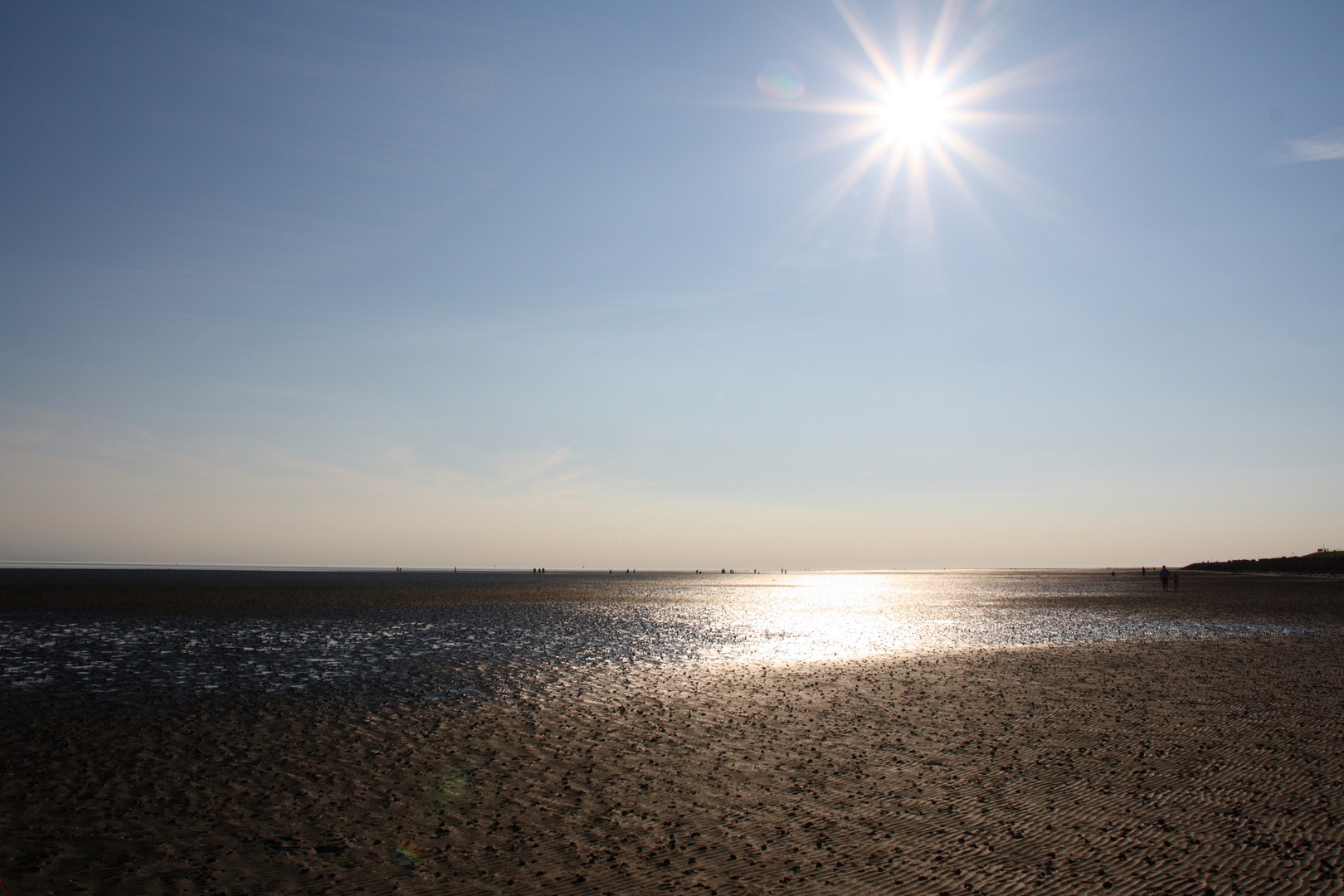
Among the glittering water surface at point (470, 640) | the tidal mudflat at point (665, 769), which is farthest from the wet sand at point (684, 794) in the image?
the glittering water surface at point (470, 640)

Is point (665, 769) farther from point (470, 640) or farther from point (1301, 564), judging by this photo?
point (1301, 564)

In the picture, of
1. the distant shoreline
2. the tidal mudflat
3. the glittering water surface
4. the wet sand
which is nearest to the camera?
the wet sand

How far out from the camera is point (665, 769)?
13.6m

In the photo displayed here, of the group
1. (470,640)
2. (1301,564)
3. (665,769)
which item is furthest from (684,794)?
(1301,564)

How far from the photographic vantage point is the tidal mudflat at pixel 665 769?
9.18 m

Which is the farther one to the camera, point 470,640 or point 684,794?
point 470,640

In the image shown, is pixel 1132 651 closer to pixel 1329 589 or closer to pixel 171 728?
pixel 171 728

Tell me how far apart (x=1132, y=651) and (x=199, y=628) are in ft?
143

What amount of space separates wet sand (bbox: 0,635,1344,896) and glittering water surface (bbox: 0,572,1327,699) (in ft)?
11.9

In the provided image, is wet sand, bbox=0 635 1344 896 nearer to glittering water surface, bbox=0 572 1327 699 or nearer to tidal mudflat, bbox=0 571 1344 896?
tidal mudflat, bbox=0 571 1344 896

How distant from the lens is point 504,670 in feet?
83.5

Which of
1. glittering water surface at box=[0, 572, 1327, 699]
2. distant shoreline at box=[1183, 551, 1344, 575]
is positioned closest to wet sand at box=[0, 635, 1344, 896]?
glittering water surface at box=[0, 572, 1327, 699]

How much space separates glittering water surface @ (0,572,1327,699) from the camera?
23.2 metres

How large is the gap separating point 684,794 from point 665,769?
1477 mm
